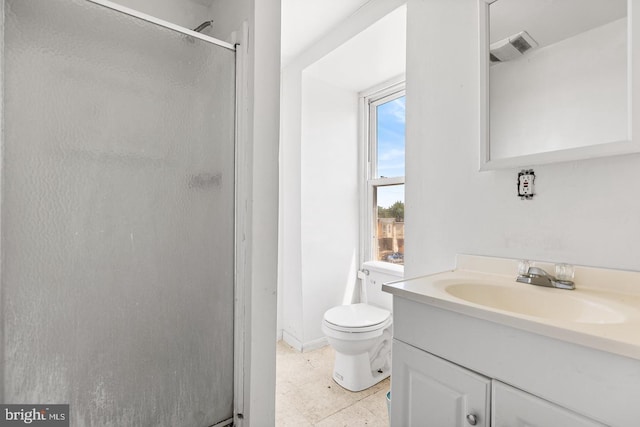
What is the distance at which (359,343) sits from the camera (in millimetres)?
1817

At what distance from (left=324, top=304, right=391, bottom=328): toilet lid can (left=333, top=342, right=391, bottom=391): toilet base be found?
20 centimetres

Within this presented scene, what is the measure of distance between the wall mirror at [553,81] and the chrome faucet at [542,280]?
0.40 metres

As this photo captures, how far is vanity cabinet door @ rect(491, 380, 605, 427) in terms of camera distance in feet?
2.26

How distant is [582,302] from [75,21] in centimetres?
183

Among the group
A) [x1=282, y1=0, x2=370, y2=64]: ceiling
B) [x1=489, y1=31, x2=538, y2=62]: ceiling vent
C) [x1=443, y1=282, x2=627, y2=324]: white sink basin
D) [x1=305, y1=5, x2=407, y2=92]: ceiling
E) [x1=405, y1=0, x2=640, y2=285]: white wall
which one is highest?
[x1=282, y1=0, x2=370, y2=64]: ceiling

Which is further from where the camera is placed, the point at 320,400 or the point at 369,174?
the point at 369,174

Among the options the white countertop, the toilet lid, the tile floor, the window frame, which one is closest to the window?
the window frame

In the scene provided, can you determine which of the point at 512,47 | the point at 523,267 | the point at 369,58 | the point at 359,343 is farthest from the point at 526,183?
the point at 369,58

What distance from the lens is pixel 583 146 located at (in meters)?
1.03

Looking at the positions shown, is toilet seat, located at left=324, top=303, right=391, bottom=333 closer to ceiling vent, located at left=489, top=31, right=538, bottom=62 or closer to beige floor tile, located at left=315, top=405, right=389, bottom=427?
beige floor tile, located at left=315, top=405, right=389, bottom=427

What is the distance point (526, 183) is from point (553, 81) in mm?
380

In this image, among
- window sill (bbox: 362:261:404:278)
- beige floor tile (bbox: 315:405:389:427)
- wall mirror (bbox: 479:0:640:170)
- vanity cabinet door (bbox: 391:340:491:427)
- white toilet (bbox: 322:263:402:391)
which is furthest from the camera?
window sill (bbox: 362:261:404:278)

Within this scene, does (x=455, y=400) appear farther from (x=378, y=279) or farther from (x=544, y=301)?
(x=378, y=279)

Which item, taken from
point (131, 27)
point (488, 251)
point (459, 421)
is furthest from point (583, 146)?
point (131, 27)
